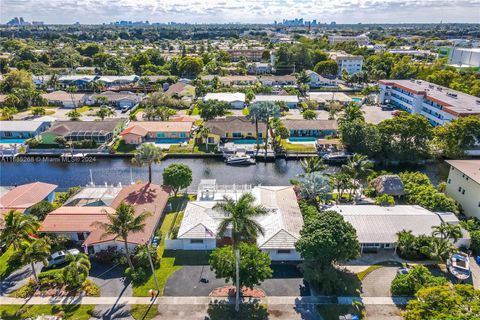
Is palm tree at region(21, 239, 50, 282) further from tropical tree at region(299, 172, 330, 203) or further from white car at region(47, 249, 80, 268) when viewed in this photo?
tropical tree at region(299, 172, 330, 203)

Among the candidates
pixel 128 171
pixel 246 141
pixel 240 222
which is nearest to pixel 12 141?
pixel 128 171

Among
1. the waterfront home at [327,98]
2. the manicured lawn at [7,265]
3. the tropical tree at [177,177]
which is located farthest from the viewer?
the waterfront home at [327,98]

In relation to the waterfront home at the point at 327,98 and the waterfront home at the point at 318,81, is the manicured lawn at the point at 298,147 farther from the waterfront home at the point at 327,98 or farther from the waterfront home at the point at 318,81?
the waterfront home at the point at 318,81

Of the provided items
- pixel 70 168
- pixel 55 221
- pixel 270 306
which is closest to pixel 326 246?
pixel 270 306

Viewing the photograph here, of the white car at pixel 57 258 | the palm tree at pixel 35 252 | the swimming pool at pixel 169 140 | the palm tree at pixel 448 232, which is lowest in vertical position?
the white car at pixel 57 258

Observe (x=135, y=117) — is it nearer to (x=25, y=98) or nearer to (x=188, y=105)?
(x=188, y=105)

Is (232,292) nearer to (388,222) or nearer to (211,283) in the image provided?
(211,283)

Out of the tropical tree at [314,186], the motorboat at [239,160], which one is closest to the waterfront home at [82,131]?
the motorboat at [239,160]
